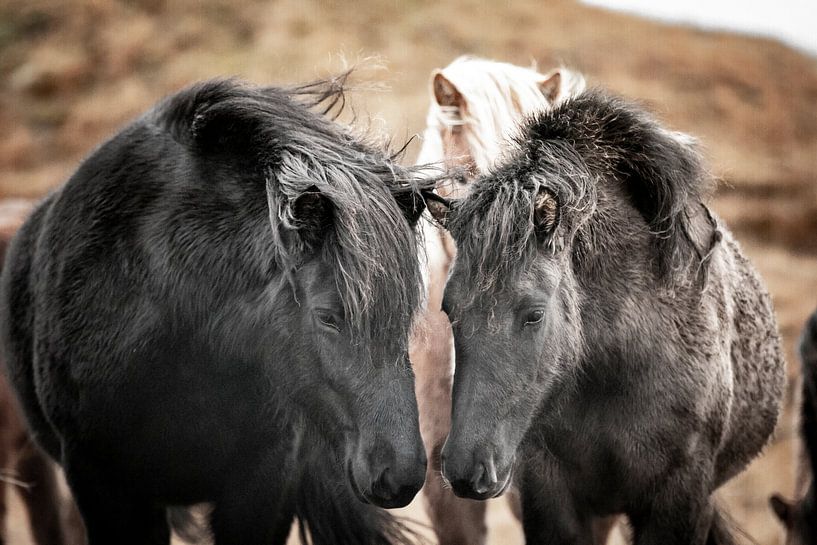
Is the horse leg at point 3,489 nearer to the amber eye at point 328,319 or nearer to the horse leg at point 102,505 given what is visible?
the horse leg at point 102,505

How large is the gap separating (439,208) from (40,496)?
9.83ft

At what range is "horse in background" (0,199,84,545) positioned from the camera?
15.8 ft

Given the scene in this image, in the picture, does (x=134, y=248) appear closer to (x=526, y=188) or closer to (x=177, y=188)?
(x=177, y=188)

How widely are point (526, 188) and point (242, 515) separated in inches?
55.5

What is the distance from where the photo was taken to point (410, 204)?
9.76 ft

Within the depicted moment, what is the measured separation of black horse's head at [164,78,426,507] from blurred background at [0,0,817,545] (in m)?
6.56

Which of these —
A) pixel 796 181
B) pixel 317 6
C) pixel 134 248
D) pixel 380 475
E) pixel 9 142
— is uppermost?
pixel 134 248

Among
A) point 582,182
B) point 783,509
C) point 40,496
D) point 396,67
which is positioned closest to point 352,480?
point 582,182

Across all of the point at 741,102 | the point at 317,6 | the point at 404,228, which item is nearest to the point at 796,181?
the point at 741,102

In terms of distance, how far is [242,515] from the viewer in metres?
3.22

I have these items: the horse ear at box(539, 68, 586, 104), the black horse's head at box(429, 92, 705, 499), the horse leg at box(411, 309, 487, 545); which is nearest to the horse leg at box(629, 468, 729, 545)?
the black horse's head at box(429, 92, 705, 499)

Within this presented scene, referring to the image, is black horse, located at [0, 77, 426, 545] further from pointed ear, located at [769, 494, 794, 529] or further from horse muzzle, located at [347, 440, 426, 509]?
pointed ear, located at [769, 494, 794, 529]

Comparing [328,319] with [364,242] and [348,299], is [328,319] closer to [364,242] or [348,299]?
[348,299]

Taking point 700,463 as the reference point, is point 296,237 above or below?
above
